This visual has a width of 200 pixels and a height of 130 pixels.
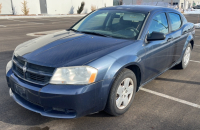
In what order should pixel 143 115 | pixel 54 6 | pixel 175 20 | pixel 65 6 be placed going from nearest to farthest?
pixel 143 115 → pixel 175 20 → pixel 54 6 → pixel 65 6

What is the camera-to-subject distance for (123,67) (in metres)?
2.93

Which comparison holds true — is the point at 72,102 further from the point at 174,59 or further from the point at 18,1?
the point at 18,1

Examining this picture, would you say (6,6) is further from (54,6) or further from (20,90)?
(20,90)

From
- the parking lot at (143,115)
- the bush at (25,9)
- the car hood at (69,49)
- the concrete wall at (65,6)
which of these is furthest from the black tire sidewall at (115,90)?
the concrete wall at (65,6)

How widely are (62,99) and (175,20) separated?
3.56 m

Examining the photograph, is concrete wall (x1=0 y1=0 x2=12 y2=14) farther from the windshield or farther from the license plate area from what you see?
the license plate area

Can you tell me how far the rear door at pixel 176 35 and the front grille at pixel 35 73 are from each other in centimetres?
287

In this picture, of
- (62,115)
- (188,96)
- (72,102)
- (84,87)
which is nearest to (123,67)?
(84,87)

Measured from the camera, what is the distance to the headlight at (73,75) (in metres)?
2.55

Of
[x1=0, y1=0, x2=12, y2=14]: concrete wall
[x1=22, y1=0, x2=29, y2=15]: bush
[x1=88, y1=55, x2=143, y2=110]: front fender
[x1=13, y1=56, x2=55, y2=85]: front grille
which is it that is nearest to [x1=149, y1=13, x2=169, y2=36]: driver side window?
[x1=88, y1=55, x2=143, y2=110]: front fender

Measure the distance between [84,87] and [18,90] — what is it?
1.08m

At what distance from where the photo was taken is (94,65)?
102 inches

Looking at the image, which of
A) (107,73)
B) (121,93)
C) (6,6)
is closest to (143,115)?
(121,93)

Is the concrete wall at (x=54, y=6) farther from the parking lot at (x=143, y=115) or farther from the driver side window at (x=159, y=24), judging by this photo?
the driver side window at (x=159, y=24)
